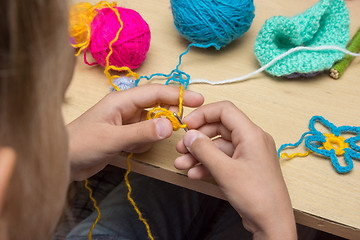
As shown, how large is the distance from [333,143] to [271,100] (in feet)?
0.46

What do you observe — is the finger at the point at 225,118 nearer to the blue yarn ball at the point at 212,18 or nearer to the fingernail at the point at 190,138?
the fingernail at the point at 190,138

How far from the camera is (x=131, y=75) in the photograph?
83cm

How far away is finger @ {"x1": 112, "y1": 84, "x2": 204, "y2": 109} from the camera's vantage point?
2.28 feet

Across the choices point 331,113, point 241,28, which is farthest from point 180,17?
point 331,113

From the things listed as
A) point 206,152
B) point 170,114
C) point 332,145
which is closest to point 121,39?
point 170,114

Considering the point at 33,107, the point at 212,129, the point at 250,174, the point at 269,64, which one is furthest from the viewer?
the point at 269,64

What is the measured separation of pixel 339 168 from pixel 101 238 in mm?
463

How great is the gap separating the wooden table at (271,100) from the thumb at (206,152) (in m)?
0.07

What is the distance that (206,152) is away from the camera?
61cm

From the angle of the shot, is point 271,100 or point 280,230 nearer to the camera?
point 280,230

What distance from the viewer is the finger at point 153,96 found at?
69 cm

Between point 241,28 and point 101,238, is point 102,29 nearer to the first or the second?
point 241,28

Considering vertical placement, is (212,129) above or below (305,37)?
below

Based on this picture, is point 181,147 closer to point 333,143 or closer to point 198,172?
point 198,172
